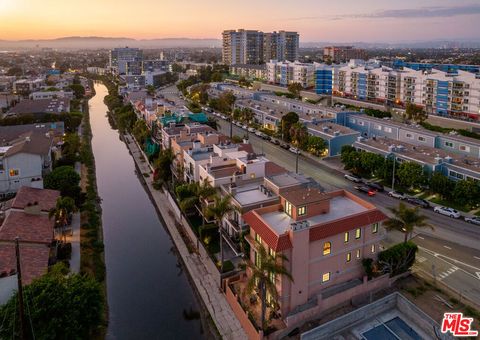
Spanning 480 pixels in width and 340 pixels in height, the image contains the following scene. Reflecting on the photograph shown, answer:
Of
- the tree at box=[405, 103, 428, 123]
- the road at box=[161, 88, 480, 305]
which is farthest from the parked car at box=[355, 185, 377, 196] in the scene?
the tree at box=[405, 103, 428, 123]

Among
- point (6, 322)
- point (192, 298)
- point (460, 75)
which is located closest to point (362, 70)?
point (460, 75)

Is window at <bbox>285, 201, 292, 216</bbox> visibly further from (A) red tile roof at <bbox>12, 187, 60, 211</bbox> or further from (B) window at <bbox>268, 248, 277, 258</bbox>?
(A) red tile roof at <bbox>12, 187, 60, 211</bbox>

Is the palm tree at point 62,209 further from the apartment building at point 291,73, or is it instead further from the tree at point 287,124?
the apartment building at point 291,73

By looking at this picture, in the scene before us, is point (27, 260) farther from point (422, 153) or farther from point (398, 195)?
point (422, 153)

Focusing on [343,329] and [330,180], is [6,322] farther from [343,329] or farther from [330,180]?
[330,180]

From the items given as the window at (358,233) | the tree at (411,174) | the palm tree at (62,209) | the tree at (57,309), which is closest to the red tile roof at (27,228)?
the palm tree at (62,209)

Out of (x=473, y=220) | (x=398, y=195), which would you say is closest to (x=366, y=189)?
(x=398, y=195)
